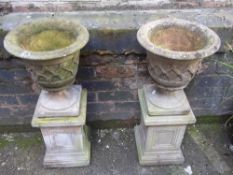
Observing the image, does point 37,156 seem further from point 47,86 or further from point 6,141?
point 47,86

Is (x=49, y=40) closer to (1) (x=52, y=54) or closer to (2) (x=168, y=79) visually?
(1) (x=52, y=54)

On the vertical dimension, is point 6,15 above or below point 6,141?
above

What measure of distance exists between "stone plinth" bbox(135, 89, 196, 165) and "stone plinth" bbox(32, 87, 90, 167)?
1.50ft

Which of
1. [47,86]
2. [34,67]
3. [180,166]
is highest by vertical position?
[34,67]

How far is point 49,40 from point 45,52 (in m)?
0.38

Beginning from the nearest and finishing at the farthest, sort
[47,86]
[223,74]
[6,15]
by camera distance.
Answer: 1. [47,86]
2. [6,15]
3. [223,74]

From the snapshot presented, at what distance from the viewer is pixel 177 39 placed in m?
2.00

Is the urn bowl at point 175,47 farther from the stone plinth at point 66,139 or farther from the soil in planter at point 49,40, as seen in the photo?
the stone plinth at point 66,139

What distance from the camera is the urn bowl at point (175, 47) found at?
1628 mm

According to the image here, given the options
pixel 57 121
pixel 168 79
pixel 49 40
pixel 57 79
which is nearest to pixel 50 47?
pixel 49 40

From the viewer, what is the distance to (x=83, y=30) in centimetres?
180

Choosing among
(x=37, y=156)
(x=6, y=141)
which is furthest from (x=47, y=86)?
(x=6, y=141)

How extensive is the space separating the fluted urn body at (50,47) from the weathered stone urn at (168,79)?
17.2 inches

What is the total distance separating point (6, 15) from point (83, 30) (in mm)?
728
